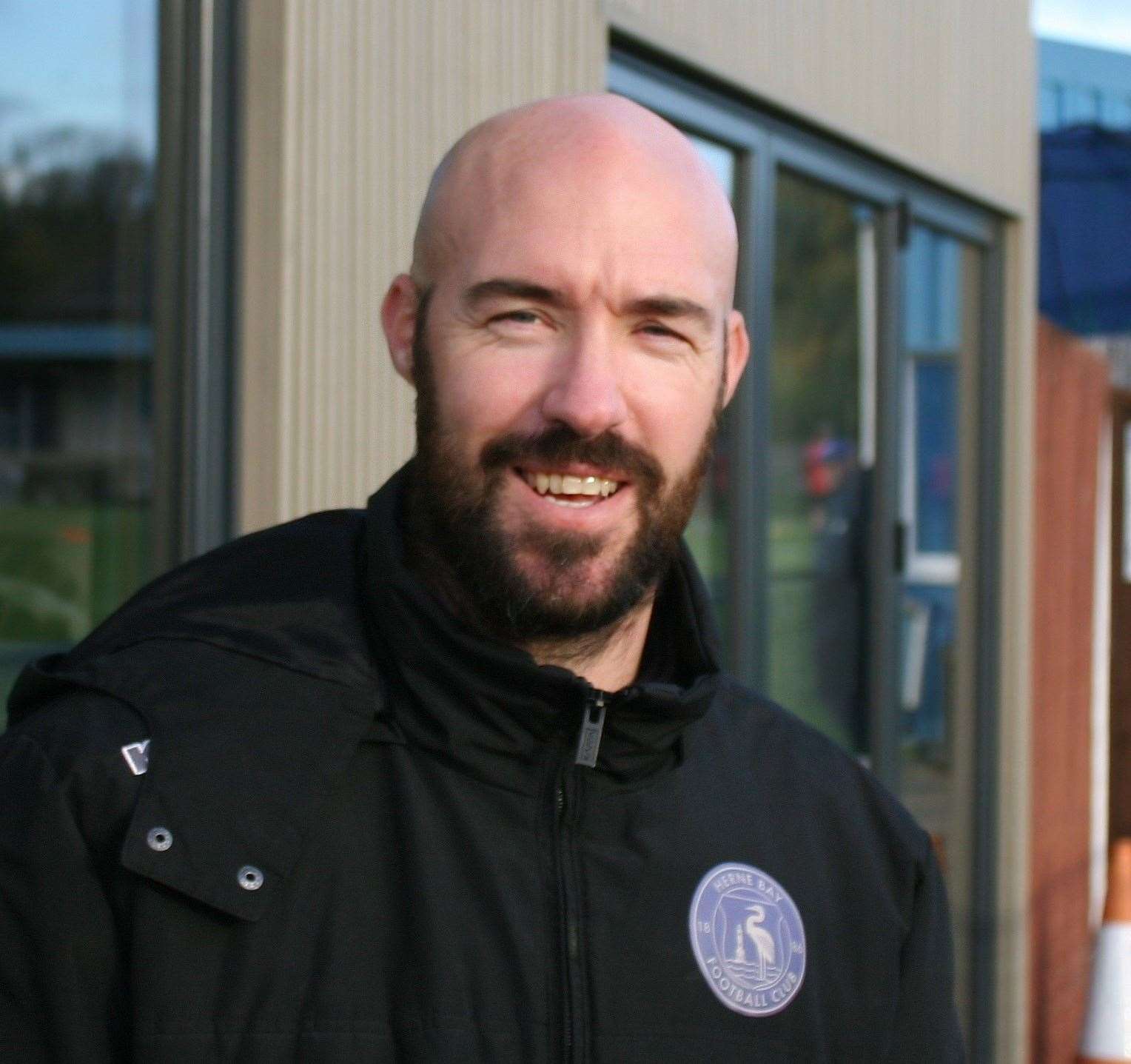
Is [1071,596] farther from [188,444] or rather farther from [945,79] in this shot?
[188,444]

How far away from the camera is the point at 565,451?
5.72 feet

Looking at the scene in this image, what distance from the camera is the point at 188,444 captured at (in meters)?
2.93

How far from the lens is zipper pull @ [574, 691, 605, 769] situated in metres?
1.69

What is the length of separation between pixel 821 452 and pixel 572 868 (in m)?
3.67

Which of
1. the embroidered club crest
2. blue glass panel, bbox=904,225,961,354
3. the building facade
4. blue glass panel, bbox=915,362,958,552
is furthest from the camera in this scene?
blue glass panel, bbox=915,362,958,552

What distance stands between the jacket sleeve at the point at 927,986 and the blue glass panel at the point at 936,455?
4.15 metres

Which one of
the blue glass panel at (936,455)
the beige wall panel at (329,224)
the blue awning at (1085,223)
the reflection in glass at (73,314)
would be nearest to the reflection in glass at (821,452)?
the blue glass panel at (936,455)

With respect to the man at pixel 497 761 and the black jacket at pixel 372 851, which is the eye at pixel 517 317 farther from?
the black jacket at pixel 372 851

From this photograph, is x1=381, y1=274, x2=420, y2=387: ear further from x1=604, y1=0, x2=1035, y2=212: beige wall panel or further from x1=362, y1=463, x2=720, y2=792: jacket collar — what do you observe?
x1=604, y1=0, x2=1035, y2=212: beige wall panel

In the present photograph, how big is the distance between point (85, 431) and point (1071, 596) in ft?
18.3

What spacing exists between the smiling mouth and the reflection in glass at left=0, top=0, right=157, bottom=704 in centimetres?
122

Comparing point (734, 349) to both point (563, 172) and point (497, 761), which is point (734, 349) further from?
point (497, 761)

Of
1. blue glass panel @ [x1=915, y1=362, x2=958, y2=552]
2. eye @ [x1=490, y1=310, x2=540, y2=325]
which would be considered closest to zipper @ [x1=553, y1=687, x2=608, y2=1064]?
eye @ [x1=490, y1=310, x2=540, y2=325]

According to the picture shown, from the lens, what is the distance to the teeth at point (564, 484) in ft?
5.78
